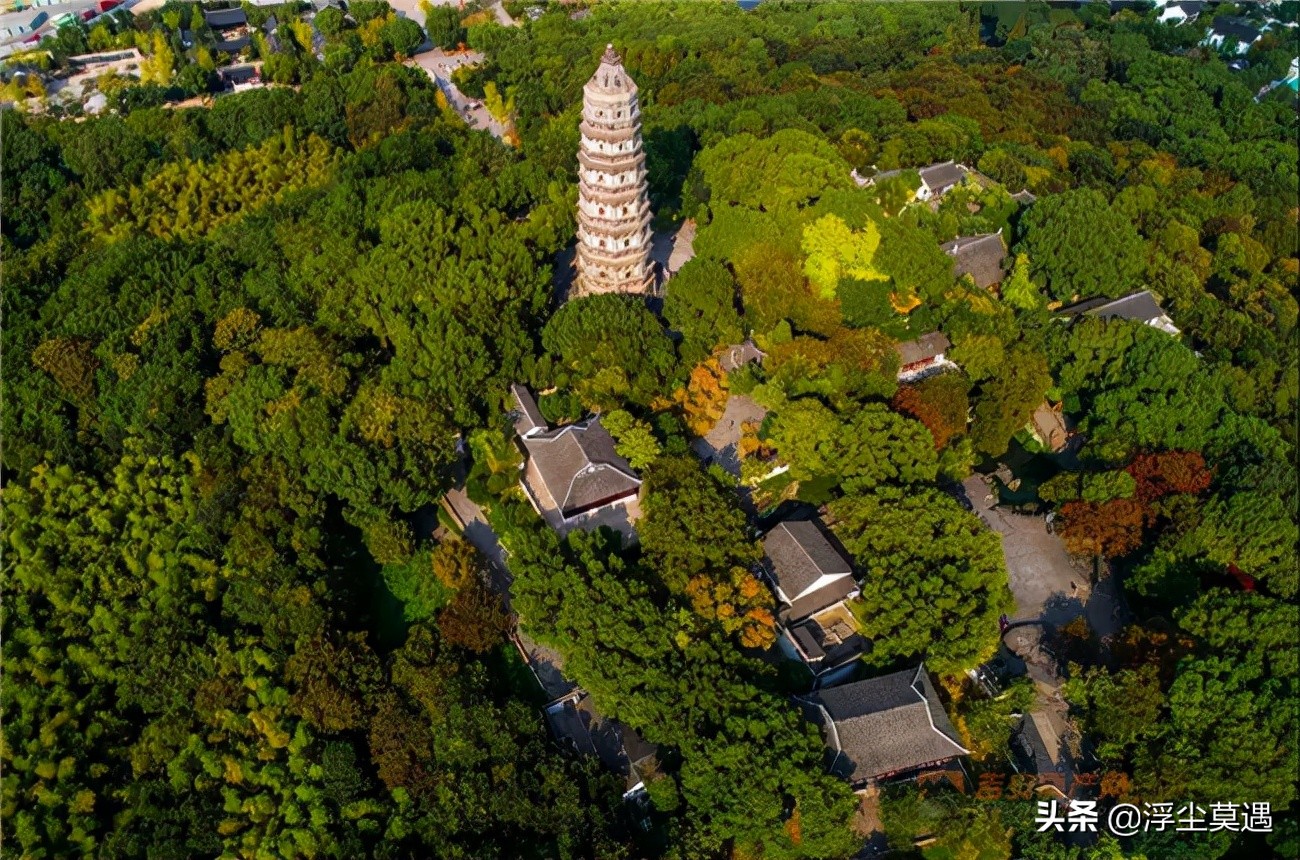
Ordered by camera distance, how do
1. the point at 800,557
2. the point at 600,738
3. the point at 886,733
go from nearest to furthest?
the point at 886,733, the point at 600,738, the point at 800,557

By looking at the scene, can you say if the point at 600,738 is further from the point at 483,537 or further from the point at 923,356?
the point at 923,356

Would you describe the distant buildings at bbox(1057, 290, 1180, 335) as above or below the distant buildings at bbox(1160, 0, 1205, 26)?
below

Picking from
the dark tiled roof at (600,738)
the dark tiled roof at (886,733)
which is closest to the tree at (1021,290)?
the dark tiled roof at (886,733)

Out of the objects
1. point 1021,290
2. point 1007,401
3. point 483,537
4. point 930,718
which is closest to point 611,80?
point 483,537

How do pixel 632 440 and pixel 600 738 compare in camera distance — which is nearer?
pixel 600 738

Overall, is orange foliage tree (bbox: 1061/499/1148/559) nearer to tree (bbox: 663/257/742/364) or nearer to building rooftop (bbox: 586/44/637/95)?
tree (bbox: 663/257/742/364)

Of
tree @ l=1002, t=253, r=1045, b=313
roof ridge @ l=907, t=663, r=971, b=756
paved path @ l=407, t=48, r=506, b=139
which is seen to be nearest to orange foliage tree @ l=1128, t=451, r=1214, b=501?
tree @ l=1002, t=253, r=1045, b=313
